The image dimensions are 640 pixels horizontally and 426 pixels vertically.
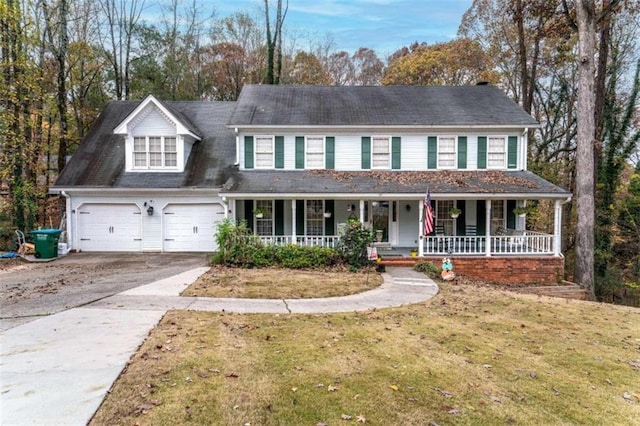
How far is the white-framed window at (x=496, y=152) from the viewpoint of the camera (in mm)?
16156

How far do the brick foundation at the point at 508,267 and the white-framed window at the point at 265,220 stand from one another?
5.15m

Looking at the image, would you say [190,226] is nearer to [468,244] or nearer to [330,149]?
[330,149]

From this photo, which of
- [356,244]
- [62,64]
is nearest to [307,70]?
[62,64]

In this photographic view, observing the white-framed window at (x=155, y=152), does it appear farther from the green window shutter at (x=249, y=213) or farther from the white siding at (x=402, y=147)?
the green window shutter at (x=249, y=213)

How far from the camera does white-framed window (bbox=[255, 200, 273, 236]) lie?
15.8m

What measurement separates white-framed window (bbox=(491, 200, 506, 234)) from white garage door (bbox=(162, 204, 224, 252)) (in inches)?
456

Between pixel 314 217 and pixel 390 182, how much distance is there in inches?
137

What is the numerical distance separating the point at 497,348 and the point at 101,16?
1194 inches

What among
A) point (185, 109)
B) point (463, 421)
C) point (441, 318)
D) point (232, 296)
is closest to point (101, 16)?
point (185, 109)

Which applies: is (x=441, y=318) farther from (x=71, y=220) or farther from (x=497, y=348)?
(x=71, y=220)

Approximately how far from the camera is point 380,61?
33844 mm

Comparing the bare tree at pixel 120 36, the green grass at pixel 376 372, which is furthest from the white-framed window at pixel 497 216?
the bare tree at pixel 120 36

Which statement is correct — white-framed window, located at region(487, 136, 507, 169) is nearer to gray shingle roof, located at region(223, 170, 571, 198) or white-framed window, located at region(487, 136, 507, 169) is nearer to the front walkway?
gray shingle roof, located at region(223, 170, 571, 198)

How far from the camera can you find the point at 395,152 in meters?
16.2
